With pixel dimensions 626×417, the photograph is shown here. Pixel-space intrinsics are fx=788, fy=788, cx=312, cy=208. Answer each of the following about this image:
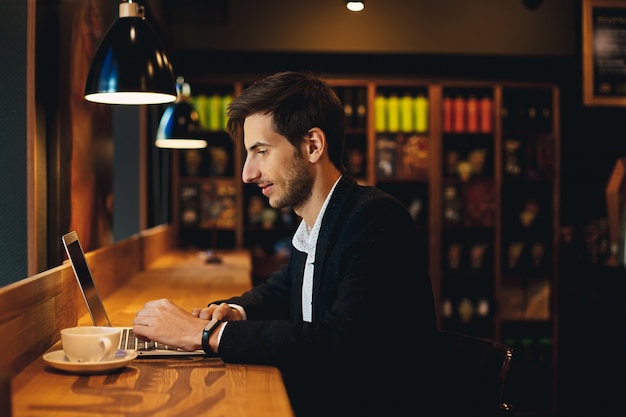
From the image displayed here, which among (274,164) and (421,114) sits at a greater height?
(421,114)

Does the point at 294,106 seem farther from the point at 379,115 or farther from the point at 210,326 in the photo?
the point at 379,115

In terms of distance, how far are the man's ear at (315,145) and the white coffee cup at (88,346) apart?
0.73m

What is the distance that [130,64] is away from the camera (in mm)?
2176

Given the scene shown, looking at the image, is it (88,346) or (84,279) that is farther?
(84,279)

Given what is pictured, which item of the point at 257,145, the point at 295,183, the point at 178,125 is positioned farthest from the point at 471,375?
the point at 178,125

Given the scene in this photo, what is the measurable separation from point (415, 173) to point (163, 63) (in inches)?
156

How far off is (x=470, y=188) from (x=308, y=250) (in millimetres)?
4136

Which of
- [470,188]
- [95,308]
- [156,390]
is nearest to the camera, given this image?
[156,390]

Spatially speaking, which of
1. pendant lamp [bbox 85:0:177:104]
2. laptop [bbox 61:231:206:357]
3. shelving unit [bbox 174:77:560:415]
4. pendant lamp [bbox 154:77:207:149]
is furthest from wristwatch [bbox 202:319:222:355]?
shelving unit [bbox 174:77:560:415]

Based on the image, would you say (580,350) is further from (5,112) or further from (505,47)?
(5,112)

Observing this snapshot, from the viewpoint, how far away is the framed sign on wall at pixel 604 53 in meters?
5.85

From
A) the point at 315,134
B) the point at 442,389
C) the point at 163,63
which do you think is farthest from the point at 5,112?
the point at 442,389

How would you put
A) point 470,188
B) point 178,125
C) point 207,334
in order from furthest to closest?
1. point 470,188
2. point 178,125
3. point 207,334

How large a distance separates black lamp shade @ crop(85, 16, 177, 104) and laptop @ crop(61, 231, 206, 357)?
43 centimetres
